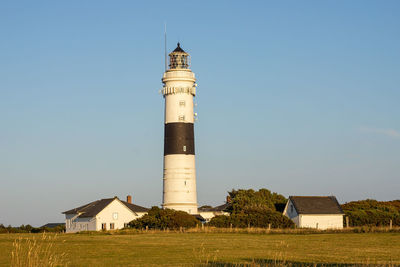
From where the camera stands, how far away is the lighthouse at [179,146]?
6294cm

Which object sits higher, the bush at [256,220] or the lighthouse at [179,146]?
the lighthouse at [179,146]

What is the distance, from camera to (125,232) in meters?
54.3

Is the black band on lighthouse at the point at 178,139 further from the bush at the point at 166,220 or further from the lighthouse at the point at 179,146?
the bush at the point at 166,220

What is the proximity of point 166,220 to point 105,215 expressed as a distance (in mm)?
12636

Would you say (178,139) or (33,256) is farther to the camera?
(178,139)

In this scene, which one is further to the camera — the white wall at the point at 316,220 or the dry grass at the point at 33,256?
the white wall at the point at 316,220

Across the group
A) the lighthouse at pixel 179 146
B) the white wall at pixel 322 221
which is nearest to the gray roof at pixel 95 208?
the lighthouse at pixel 179 146

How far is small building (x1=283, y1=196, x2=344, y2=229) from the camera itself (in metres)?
63.1

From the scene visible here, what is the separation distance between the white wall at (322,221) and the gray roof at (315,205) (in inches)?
16.7

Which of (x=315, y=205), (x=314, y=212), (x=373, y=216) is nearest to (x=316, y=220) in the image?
(x=314, y=212)

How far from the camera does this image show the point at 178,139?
6297 cm

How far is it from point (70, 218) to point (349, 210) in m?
31.8

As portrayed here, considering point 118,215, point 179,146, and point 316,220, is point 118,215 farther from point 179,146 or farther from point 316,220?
point 316,220

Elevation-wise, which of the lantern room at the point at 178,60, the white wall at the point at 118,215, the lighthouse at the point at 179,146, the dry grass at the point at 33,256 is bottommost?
the dry grass at the point at 33,256
